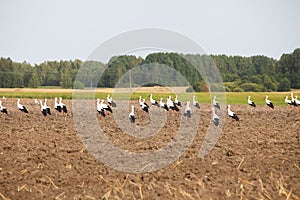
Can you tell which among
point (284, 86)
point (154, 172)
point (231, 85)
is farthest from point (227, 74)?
point (154, 172)

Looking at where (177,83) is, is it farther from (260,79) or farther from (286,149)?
(260,79)

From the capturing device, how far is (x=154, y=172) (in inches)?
386

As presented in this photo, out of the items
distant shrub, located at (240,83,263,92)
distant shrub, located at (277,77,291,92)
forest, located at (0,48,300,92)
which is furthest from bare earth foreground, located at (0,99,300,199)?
distant shrub, located at (277,77,291,92)

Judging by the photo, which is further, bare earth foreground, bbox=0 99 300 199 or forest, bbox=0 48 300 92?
forest, bbox=0 48 300 92

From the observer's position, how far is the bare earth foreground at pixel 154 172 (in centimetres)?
822

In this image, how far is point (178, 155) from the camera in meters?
11.8

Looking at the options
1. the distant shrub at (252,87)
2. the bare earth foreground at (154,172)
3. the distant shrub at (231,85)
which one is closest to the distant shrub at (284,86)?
the distant shrub at (252,87)

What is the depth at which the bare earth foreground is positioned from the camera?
8219 millimetres

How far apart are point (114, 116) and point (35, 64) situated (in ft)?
259

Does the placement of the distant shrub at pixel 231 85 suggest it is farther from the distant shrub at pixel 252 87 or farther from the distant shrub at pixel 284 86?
the distant shrub at pixel 284 86

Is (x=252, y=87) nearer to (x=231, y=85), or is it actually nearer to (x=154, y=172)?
(x=231, y=85)

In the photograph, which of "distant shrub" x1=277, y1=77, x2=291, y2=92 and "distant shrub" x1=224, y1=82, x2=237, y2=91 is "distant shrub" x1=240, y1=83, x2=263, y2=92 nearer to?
"distant shrub" x1=224, y1=82, x2=237, y2=91

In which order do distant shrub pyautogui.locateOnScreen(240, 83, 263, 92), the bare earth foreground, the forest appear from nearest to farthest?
the bare earth foreground → distant shrub pyautogui.locateOnScreen(240, 83, 263, 92) → the forest

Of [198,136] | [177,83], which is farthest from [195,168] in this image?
[177,83]
